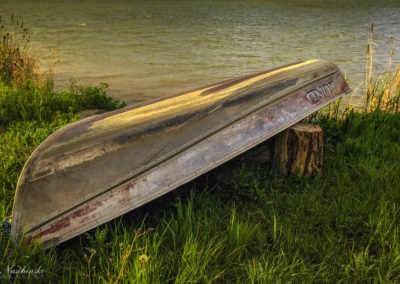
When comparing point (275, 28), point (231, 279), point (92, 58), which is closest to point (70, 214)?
point (231, 279)

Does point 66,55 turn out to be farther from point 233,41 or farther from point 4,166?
point 4,166

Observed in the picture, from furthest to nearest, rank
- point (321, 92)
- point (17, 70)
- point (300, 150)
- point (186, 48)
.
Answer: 1. point (186, 48)
2. point (17, 70)
3. point (321, 92)
4. point (300, 150)

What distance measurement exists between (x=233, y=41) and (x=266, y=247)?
39.7 ft

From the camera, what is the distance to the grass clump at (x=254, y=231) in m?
2.36

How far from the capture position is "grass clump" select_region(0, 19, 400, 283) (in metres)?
2.36

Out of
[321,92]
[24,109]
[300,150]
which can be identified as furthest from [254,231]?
[24,109]

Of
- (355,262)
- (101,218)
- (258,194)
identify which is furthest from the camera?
(258,194)

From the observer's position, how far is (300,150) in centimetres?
351

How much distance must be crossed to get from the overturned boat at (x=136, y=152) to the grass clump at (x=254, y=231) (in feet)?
0.52

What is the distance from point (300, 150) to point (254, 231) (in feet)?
3.32

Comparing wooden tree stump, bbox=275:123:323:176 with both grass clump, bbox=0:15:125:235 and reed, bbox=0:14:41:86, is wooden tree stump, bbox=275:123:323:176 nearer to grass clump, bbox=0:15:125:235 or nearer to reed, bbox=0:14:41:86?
grass clump, bbox=0:15:125:235

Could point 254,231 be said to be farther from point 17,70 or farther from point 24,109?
point 17,70

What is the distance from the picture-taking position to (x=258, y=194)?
3207mm

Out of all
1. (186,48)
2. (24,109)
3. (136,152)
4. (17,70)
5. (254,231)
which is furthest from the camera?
(186,48)
